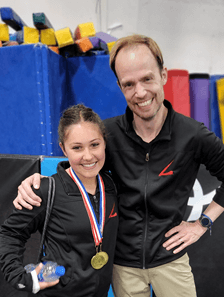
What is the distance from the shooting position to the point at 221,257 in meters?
2.18

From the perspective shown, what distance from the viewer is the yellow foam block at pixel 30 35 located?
2.68 meters

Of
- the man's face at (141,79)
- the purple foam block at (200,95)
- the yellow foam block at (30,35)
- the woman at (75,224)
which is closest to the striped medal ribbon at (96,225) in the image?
the woman at (75,224)

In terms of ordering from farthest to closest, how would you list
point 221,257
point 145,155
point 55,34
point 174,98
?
point 174,98 < point 55,34 < point 221,257 < point 145,155

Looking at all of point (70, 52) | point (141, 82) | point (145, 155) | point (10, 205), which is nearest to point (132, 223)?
point (145, 155)

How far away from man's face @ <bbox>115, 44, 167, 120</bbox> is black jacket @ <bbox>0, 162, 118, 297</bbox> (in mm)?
525

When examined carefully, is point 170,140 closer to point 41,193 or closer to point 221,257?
point 41,193

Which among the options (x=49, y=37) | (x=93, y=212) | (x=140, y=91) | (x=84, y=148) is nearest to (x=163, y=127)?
(x=140, y=91)

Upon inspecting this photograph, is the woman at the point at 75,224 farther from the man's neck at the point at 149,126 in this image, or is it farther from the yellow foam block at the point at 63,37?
the yellow foam block at the point at 63,37

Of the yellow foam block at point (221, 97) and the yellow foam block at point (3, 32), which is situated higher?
the yellow foam block at point (3, 32)

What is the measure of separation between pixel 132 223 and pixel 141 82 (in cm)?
76

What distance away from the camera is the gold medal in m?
1.08

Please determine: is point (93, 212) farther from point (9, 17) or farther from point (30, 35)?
point (9, 17)

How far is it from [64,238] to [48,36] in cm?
259

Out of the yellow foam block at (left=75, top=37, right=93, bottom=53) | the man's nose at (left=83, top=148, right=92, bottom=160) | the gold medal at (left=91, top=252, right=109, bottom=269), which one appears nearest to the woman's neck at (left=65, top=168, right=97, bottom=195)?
the man's nose at (left=83, top=148, right=92, bottom=160)
